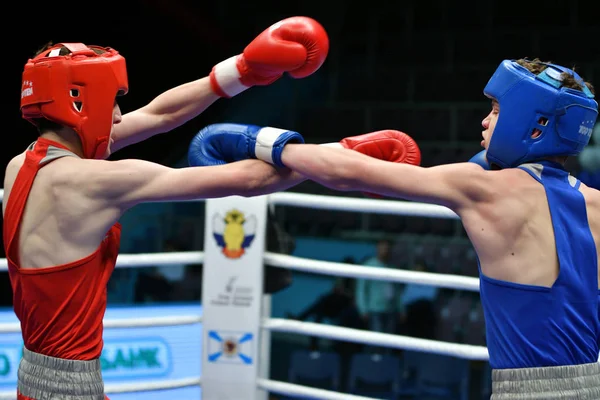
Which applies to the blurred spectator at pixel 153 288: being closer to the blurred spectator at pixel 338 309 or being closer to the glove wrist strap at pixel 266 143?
the blurred spectator at pixel 338 309

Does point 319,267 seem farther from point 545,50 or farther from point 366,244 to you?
point 545,50

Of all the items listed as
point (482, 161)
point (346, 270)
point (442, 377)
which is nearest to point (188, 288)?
point (442, 377)

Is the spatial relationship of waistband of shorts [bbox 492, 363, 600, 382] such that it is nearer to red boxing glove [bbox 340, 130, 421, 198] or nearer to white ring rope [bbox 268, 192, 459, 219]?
red boxing glove [bbox 340, 130, 421, 198]

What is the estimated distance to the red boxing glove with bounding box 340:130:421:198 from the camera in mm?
2123

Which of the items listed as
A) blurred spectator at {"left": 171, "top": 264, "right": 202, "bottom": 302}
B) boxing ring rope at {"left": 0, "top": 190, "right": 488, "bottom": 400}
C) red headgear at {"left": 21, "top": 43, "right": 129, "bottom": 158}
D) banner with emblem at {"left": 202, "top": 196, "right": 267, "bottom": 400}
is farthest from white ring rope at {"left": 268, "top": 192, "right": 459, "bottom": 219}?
blurred spectator at {"left": 171, "top": 264, "right": 202, "bottom": 302}

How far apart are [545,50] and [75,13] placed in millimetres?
4902

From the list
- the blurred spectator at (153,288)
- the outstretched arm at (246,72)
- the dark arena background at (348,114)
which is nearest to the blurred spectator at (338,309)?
the dark arena background at (348,114)

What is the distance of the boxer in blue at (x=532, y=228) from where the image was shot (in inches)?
72.5

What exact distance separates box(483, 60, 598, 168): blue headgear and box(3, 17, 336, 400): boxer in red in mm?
543

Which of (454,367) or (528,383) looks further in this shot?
(454,367)

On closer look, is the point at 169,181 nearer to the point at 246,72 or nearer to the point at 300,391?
the point at 246,72

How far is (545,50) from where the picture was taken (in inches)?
336

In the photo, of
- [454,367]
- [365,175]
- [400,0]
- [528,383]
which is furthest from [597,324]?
[400,0]

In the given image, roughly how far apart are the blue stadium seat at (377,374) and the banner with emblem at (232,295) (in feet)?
9.08
